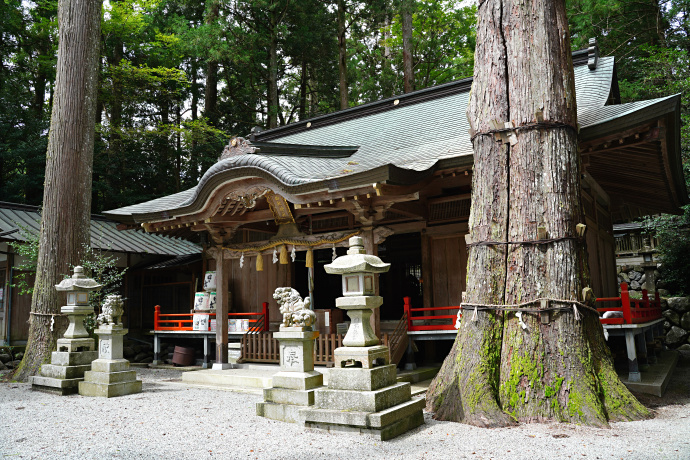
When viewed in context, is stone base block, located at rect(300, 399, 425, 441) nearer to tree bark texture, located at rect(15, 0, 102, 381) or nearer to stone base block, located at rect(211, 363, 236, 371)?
stone base block, located at rect(211, 363, 236, 371)

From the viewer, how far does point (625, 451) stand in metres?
3.88

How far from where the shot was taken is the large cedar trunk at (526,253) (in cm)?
496

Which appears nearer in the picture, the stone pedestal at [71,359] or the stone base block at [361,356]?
the stone base block at [361,356]

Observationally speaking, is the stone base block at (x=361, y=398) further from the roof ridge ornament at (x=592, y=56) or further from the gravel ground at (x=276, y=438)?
the roof ridge ornament at (x=592, y=56)

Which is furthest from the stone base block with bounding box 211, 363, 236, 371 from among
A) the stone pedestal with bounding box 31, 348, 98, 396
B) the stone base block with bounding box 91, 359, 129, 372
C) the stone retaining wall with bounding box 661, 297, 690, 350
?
the stone retaining wall with bounding box 661, 297, 690, 350

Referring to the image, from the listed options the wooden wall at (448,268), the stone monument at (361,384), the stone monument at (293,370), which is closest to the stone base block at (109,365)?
the stone monument at (293,370)

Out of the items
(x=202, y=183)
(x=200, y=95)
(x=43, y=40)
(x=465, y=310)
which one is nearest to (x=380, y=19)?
(x=200, y=95)

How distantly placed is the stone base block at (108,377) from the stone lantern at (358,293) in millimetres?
4403

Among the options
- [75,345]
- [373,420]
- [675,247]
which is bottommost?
[373,420]

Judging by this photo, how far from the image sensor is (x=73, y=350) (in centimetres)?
798

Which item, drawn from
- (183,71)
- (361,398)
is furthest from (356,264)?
(183,71)

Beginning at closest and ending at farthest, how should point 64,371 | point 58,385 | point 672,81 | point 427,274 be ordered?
point 58,385
point 64,371
point 427,274
point 672,81

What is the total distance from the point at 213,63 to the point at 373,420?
20.7 meters

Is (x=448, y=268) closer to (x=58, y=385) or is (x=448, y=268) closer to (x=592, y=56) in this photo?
(x=592, y=56)
